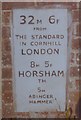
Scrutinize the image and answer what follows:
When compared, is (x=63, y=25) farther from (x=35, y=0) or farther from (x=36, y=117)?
(x=36, y=117)

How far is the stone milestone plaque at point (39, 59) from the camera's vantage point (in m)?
2.65

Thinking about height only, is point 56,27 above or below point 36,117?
above

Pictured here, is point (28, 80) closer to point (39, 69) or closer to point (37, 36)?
point (39, 69)

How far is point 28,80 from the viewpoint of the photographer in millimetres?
2695

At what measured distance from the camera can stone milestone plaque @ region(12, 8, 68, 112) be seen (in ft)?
8.71

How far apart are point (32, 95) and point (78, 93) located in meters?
0.32

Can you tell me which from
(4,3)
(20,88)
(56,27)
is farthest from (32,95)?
(4,3)

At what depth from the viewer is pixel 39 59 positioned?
2676 millimetres

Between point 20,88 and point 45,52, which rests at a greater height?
point 45,52

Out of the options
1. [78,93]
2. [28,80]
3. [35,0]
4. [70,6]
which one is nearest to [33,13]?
[35,0]

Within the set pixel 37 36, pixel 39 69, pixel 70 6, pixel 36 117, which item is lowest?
pixel 36 117

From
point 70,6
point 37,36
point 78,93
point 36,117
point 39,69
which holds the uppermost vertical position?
point 70,6

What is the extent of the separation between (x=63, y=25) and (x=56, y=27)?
2.0 inches

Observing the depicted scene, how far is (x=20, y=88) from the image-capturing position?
8.86 ft
